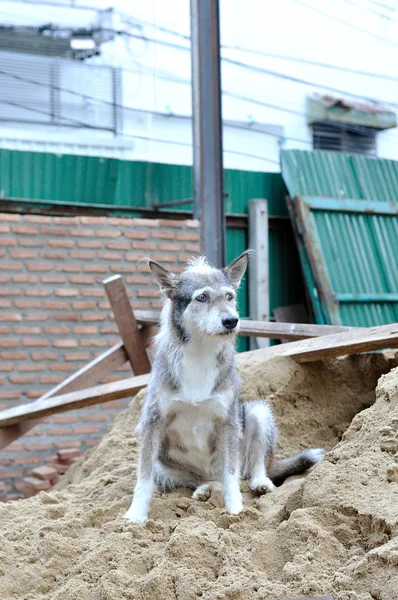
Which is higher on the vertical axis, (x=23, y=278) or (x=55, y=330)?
(x=23, y=278)

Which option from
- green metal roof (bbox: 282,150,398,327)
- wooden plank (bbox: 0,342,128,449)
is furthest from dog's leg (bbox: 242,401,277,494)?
green metal roof (bbox: 282,150,398,327)

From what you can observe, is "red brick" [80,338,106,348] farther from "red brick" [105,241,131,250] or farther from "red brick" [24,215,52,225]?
"red brick" [24,215,52,225]

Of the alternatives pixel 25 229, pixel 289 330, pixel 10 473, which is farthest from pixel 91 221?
pixel 289 330

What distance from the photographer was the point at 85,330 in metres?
9.35

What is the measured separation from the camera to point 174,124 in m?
14.6

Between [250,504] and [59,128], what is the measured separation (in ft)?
35.0

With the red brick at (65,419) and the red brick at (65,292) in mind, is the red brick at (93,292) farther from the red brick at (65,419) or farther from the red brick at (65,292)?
the red brick at (65,419)

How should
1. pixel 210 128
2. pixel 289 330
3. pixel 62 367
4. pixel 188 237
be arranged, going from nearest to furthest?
pixel 289 330 → pixel 210 128 → pixel 62 367 → pixel 188 237

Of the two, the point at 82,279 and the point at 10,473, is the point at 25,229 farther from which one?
the point at 10,473

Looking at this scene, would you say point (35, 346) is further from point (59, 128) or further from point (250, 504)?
point (59, 128)

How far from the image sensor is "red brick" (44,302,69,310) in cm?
921

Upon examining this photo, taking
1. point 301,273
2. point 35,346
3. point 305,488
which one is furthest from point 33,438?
point 305,488

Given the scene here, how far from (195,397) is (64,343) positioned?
15.6 ft

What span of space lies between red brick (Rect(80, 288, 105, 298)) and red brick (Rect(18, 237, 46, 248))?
67cm
